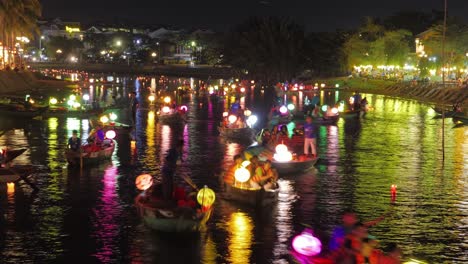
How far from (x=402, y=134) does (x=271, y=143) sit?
19.7 meters

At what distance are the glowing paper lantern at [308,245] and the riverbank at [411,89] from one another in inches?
2091

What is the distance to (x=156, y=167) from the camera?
120 feet

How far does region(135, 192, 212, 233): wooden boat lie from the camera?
22.1 m

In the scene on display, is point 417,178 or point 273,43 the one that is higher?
point 273,43

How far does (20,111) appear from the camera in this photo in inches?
2416

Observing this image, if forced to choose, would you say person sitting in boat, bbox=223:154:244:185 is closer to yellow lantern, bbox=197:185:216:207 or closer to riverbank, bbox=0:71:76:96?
yellow lantern, bbox=197:185:216:207

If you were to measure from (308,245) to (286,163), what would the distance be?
14.8 meters

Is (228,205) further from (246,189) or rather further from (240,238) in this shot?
(240,238)

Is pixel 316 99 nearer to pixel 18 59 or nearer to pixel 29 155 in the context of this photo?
pixel 29 155

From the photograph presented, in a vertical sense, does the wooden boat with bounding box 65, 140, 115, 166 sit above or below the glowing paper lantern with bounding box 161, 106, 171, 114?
below

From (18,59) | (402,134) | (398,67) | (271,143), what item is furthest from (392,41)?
(271,143)

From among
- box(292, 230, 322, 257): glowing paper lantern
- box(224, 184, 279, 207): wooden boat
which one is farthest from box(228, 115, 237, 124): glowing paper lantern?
box(292, 230, 322, 257): glowing paper lantern

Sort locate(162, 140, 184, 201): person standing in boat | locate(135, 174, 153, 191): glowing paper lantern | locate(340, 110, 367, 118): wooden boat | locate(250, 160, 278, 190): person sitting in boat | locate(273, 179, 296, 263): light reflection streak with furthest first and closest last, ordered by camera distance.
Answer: locate(340, 110, 367, 118): wooden boat, locate(250, 160, 278, 190): person sitting in boat, locate(135, 174, 153, 191): glowing paper lantern, locate(162, 140, 184, 201): person standing in boat, locate(273, 179, 296, 263): light reflection streak

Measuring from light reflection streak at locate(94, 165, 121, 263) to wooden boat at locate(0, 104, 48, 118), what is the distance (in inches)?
1181
